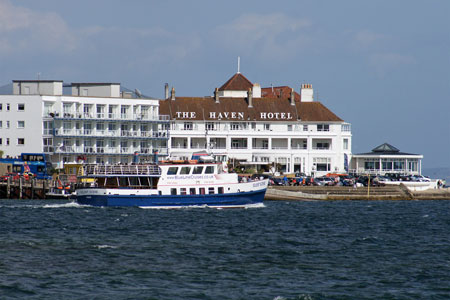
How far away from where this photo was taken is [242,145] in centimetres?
13325

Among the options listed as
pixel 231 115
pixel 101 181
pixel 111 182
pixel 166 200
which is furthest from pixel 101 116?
pixel 166 200

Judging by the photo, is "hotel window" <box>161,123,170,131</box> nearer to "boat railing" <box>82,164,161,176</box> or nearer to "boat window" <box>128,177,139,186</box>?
"boat railing" <box>82,164,161,176</box>

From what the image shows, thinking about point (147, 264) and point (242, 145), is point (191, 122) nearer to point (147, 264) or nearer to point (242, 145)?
point (242, 145)

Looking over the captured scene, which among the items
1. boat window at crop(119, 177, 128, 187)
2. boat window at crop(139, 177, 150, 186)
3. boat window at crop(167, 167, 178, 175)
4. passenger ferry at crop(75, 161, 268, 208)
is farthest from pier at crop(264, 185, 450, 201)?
boat window at crop(119, 177, 128, 187)

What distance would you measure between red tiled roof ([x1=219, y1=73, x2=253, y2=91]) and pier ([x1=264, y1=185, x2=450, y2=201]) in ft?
148

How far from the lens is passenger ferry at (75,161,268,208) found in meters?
75.2

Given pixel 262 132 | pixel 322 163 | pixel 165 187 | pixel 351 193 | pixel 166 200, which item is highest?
pixel 262 132

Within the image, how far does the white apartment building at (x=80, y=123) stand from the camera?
375 feet

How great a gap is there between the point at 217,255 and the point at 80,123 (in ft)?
240

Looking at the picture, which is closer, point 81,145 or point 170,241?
point 170,241

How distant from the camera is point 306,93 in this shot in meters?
141

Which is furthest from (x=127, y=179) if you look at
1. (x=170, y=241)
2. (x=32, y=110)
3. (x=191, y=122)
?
(x=191, y=122)

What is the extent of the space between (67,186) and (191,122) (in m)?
40.4

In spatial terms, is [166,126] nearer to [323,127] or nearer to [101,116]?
[101,116]
